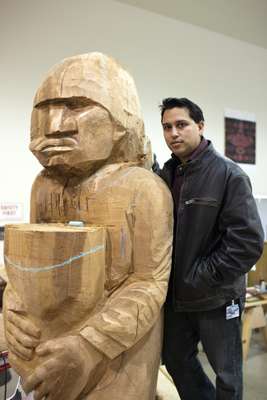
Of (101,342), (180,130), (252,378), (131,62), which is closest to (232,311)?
(101,342)

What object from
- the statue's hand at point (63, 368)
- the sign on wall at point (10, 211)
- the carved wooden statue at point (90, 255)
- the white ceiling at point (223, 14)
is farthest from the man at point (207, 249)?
the white ceiling at point (223, 14)

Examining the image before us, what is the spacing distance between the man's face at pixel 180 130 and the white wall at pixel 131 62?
1.21 m

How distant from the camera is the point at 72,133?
3.17 feet

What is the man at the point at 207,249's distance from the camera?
111cm

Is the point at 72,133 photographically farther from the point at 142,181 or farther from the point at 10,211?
the point at 10,211

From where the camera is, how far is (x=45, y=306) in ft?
2.90

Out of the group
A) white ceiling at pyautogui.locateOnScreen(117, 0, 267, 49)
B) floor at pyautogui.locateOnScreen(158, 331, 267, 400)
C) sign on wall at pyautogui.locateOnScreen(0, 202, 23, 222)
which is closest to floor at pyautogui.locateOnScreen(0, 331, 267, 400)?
floor at pyautogui.locateOnScreen(158, 331, 267, 400)

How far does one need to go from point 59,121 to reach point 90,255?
1.33ft

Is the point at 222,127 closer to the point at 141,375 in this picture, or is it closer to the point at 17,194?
the point at 17,194

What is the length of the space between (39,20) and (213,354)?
7.04 ft

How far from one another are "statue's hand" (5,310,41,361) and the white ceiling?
7.35 ft

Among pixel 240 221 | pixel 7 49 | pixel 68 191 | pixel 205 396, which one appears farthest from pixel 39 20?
pixel 205 396

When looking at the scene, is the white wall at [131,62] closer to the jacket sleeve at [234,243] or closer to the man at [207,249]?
the man at [207,249]

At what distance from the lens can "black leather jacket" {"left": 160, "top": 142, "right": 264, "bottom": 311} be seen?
1.10 meters
